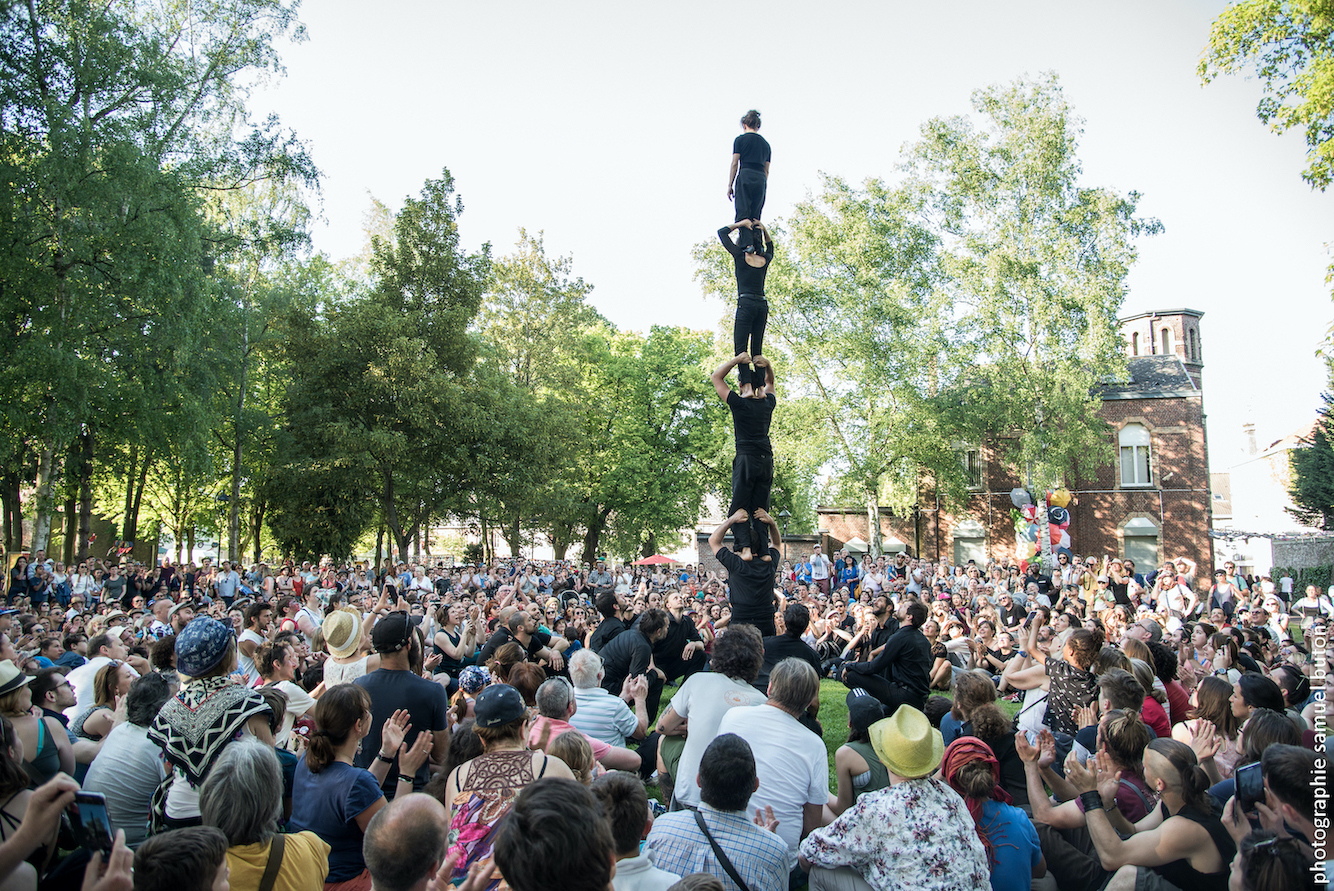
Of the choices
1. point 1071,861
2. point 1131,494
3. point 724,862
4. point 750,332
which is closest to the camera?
point 724,862

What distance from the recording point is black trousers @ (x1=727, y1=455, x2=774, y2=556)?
732 cm

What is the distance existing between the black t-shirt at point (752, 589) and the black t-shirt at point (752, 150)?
12.5 feet

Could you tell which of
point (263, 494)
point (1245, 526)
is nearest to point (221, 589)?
point (263, 494)

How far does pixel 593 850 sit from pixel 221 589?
1739cm

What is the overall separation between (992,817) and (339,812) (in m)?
2.69

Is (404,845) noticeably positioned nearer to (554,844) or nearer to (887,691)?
(554,844)

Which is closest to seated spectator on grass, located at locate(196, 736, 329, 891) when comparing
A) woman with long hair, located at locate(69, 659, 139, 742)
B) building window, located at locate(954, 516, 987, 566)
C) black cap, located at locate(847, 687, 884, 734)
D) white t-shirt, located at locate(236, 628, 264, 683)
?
woman with long hair, located at locate(69, 659, 139, 742)

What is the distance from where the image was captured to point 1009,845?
10.8 feet

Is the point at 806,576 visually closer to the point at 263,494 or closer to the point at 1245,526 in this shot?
the point at 263,494

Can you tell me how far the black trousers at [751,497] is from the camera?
7.32m

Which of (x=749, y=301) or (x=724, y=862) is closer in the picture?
(x=724, y=862)

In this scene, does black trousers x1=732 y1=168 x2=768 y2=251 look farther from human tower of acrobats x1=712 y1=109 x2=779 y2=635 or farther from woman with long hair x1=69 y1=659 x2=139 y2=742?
woman with long hair x1=69 y1=659 x2=139 y2=742

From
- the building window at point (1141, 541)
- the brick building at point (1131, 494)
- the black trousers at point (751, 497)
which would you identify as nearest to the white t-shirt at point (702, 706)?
the black trousers at point (751, 497)

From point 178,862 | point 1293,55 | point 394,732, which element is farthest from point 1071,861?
point 1293,55
